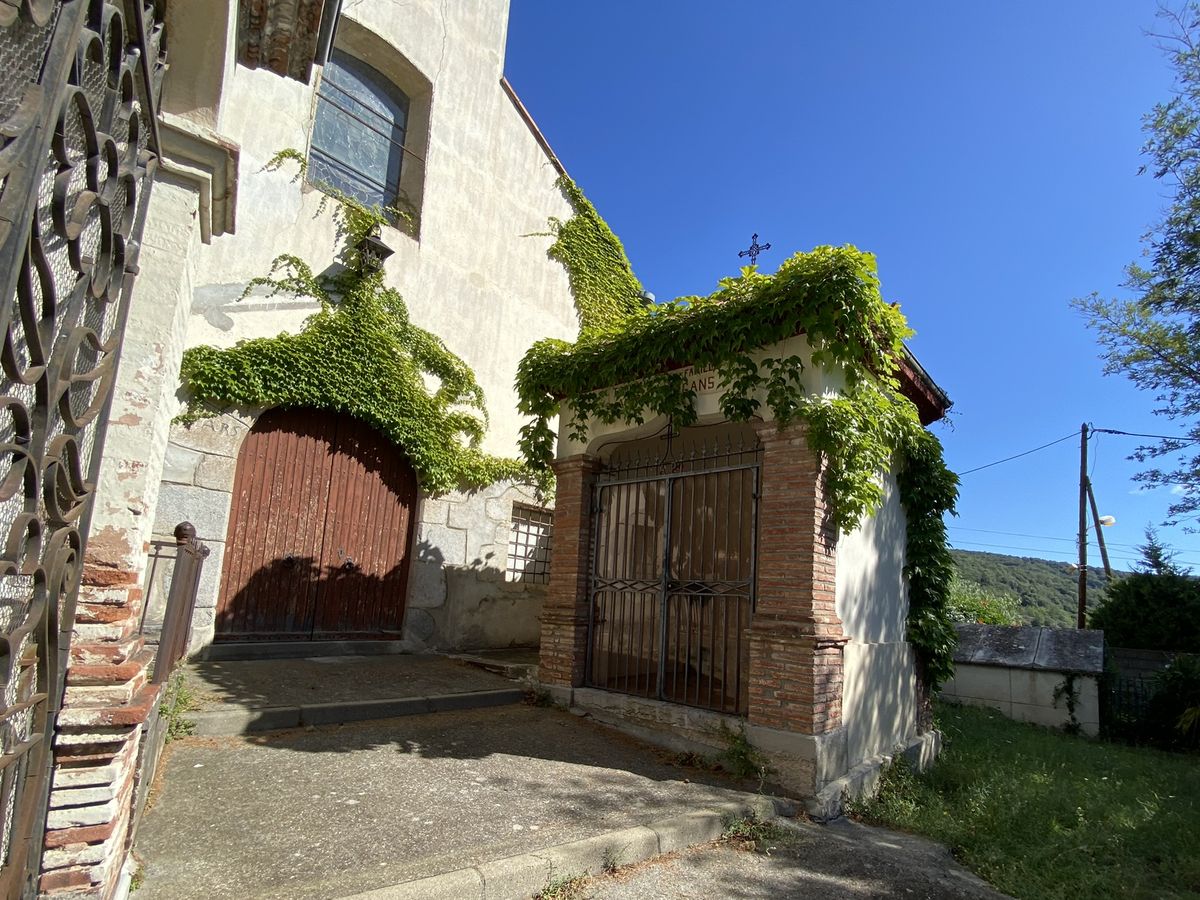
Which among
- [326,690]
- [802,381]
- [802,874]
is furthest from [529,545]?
[802,874]

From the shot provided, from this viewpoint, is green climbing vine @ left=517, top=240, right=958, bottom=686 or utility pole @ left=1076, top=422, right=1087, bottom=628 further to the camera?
utility pole @ left=1076, top=422, right=1087, bottom=628

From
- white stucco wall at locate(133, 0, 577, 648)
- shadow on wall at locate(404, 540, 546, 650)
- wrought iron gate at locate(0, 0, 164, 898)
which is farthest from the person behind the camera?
shadow on wall at locate(404, 540, 546, 650)

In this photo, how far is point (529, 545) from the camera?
10258 mm

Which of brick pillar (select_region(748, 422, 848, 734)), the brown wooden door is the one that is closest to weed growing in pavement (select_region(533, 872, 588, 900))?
brick pillar (select_region(748, 422, 848, 734))

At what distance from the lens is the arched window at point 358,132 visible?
9.09 metres

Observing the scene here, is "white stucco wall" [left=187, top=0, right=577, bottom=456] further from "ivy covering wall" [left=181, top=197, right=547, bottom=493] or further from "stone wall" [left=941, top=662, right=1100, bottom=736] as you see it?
"stone wall" [left=941, top=662, right=1100, bottom=736]

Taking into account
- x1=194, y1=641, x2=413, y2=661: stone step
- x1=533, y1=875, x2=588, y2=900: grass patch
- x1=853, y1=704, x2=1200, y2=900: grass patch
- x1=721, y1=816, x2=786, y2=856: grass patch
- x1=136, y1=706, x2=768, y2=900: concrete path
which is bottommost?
x1=853, y1=704, x2=1200, y2=900: grass patch

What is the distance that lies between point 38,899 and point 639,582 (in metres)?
4.83

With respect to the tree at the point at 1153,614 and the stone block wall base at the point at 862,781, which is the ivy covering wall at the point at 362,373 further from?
the tree at the point at 1153,614

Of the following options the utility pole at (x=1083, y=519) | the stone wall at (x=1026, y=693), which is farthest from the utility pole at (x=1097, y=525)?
the stone wall at (x=1026, y=693)

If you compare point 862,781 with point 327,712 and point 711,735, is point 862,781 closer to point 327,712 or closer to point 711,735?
point 711,735

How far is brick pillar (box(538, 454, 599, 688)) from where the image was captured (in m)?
6.66

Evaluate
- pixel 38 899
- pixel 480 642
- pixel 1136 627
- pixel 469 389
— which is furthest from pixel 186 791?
pixel 1136 627

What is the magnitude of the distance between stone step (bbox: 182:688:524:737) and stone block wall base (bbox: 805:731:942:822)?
10.0 feet
